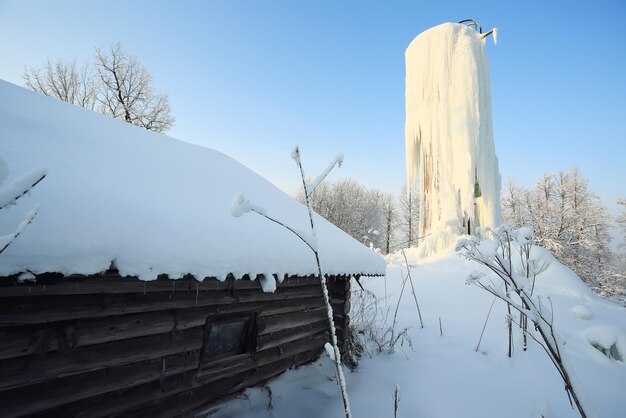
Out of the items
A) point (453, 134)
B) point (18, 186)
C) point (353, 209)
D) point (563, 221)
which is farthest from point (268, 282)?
point (353, 209)

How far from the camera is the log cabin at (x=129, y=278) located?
76.9 inches

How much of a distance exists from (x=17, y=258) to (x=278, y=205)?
333 centimetres

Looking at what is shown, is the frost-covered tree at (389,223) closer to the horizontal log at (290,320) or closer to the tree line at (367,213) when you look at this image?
the tree line at (367,213)

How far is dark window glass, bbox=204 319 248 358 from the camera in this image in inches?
134

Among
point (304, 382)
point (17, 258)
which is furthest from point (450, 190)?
point (17, 258)

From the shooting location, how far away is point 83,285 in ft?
7.21

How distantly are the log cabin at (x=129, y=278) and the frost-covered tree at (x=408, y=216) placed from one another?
27368mm

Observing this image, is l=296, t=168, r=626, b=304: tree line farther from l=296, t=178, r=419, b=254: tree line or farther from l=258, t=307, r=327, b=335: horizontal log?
l=258, t=307, r=327, b=335: horizontal log

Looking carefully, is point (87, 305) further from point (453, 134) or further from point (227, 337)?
point (453, 134)

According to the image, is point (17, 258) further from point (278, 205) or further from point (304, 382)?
point (304, 382)

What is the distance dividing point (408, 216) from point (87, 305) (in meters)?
30.6

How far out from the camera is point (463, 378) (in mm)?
4578

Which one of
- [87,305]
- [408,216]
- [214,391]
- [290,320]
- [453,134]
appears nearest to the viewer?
[87,305]

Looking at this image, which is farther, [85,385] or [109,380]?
[109,380]
